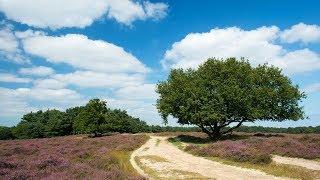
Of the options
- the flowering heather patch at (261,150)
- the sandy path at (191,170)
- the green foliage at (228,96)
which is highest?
the green foliage at (228,96)

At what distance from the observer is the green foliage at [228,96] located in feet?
184

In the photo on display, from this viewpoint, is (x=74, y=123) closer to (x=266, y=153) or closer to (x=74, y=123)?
(x=74, y=123)

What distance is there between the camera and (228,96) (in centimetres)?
5500

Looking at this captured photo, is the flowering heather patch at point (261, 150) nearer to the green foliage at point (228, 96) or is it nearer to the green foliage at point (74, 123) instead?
the green foliage at point (228, 96)

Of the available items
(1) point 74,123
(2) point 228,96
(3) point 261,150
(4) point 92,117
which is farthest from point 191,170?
(1) point 74,123

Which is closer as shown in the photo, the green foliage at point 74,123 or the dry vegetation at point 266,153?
the dry vegetation at point 266,153

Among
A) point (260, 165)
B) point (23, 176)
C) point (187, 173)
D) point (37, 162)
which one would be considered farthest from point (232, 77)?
point (23, 176)

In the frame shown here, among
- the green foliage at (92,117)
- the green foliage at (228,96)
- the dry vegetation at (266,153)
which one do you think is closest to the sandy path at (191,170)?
the dry vegetation at (266,153)

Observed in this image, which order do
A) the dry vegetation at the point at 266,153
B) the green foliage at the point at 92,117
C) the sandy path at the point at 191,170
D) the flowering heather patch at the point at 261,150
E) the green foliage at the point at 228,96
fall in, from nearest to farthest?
the sandy path at the point at 191,170 < the dry vegetation at the point at 266,153 < the flowering heather patch at the point at 261,150 < the green foliage at the point at 228,96 < the green foliage at the point at 92,117

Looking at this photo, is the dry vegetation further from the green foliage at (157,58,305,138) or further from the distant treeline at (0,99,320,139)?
the distant treeline at (0,99,320,139)

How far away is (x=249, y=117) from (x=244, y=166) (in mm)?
28275

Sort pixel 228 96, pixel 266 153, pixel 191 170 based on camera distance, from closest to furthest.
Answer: pixel 191 170, pixel 266 153, pixel 228 96

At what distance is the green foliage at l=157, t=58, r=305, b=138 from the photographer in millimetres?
55938

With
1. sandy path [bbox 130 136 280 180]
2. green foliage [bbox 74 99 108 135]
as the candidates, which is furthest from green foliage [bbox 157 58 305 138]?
green foliage [bbox 74 99 108 135]
